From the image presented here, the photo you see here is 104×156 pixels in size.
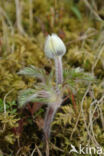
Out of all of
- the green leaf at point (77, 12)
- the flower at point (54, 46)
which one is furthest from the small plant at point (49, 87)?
the green leaf at point (77, 12)

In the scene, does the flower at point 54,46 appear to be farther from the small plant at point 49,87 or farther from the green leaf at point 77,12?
the green leaf at point 77,12

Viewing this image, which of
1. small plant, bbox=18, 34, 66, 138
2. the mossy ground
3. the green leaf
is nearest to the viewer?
small plant, bbox=18, 34, 66, 138

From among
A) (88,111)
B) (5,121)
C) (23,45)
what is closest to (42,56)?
(23,45)

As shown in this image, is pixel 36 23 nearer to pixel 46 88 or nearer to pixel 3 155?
pixel 46 88

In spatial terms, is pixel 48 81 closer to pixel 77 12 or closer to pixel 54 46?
pixel 54 46

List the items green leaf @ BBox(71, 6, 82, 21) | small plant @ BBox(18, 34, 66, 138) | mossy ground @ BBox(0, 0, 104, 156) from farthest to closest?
green leaf @ BBox(71, 6, 82, 21)
mossy ground @ BBox(0, 0, 104, 156)
small plant @ BBox(18, 34, 66, 138)

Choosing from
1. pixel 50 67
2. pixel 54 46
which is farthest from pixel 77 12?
pixel 54 46

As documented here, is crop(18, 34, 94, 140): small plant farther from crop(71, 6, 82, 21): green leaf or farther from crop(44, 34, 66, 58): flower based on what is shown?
crop(71, 6, 82, 21): green leaf

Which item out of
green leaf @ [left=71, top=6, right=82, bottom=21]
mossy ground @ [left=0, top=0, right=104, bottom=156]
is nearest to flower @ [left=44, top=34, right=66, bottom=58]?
mossy ground @ [left=0, top=0, right=104, bottom=156]
